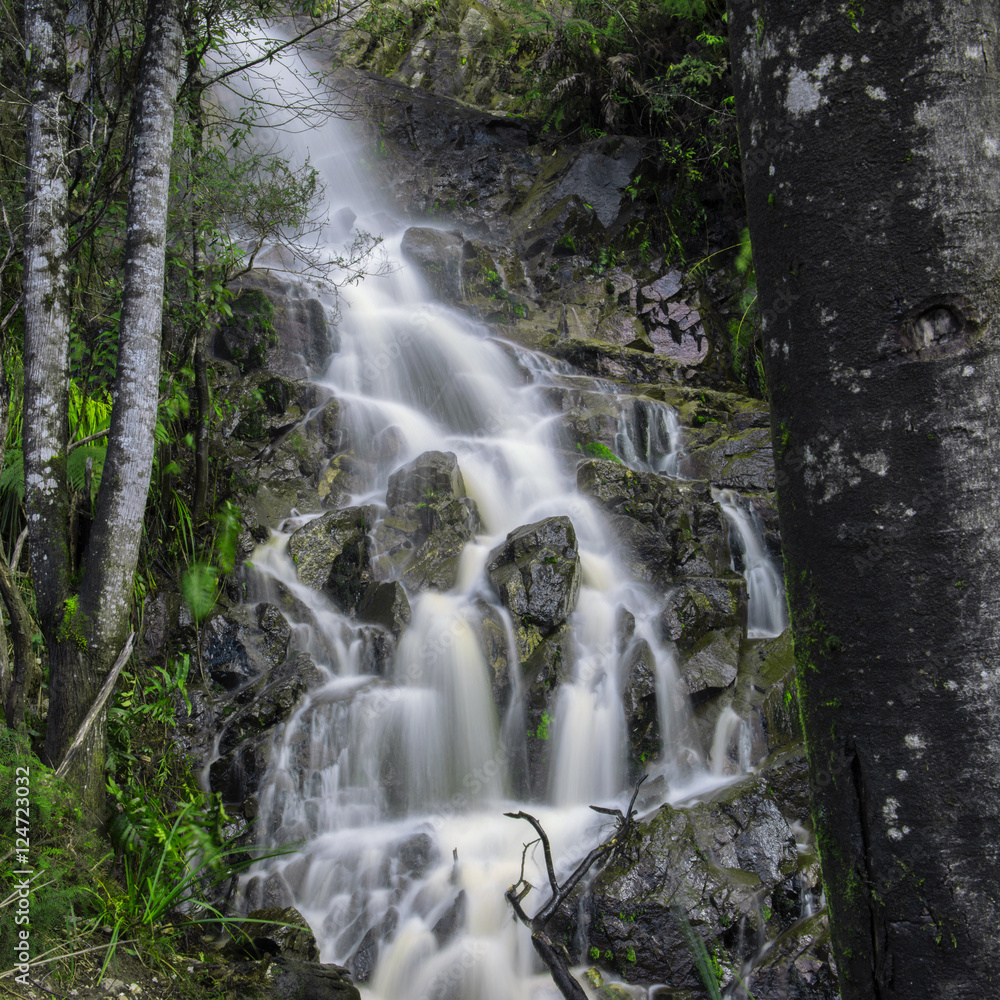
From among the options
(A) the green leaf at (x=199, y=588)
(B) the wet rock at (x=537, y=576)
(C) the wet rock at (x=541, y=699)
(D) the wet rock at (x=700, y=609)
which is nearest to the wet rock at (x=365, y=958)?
(C) the wet rock at (x=541, y=699)

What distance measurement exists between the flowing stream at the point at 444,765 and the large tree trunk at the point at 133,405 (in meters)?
1.91

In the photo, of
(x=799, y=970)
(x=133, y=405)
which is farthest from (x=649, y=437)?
(x=133, y=405)

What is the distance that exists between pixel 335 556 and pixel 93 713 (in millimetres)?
3708

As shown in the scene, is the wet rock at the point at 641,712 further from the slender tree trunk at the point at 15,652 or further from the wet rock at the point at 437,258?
the wet rock at the point at 437,258

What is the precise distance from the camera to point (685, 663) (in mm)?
6234

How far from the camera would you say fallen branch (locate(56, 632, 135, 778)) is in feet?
11.4

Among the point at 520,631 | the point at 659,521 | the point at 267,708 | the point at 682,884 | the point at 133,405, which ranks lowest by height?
the point at 682,884

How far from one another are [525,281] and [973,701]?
12.9 m

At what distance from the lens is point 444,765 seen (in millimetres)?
5844

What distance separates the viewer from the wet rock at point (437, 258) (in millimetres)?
12594

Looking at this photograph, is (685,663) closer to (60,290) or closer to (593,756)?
(593,756)

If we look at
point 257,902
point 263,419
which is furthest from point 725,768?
point 263,419

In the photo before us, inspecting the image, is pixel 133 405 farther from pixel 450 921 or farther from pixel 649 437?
pixel 649 437

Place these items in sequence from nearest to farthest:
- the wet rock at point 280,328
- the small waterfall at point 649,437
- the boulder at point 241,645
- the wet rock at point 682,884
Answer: the wet rock at point 682,884 → the boulder at point 241,645 → the small waterfall at point 649,437 → the wet rock at point 280,328
